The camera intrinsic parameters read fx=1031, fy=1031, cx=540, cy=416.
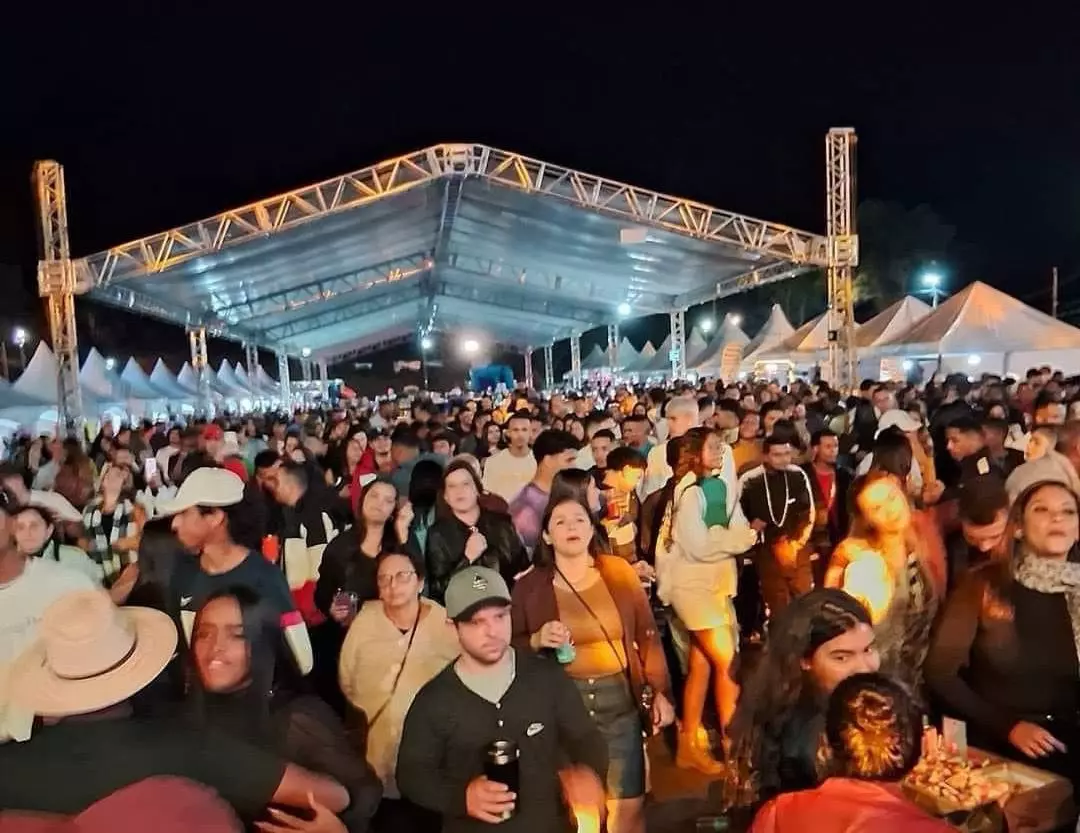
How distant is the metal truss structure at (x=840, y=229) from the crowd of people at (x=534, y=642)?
35.2 ft

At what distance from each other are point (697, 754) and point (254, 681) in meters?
2.86

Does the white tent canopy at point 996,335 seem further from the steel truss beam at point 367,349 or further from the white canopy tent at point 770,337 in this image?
the steel truss beam at point 367,349

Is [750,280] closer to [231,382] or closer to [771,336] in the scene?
[771,336]

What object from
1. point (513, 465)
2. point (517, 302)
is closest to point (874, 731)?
point (513, 465)

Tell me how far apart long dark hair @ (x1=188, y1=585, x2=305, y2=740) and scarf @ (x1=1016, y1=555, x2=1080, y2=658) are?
230 cm

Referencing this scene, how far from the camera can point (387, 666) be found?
11.2 feet

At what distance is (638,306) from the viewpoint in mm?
29172

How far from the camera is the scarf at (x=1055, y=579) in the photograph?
3.12 meters

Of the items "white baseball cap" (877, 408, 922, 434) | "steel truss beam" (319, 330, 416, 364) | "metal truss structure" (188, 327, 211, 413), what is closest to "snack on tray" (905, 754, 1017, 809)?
"white baseball cap" (877, 408, 922, 434)

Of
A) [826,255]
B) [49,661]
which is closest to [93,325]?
[826,255]

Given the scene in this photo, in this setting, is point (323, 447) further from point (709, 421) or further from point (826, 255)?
point (826, 255)

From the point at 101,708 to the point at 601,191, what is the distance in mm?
14072

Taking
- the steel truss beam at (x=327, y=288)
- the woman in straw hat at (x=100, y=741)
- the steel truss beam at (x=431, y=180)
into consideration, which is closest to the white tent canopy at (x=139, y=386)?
the steel truss beam at (x=327, y=288)

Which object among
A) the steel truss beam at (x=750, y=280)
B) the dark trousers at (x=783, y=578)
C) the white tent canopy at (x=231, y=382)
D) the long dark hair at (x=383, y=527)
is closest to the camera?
the long dark hair at (x=383, y=527)
